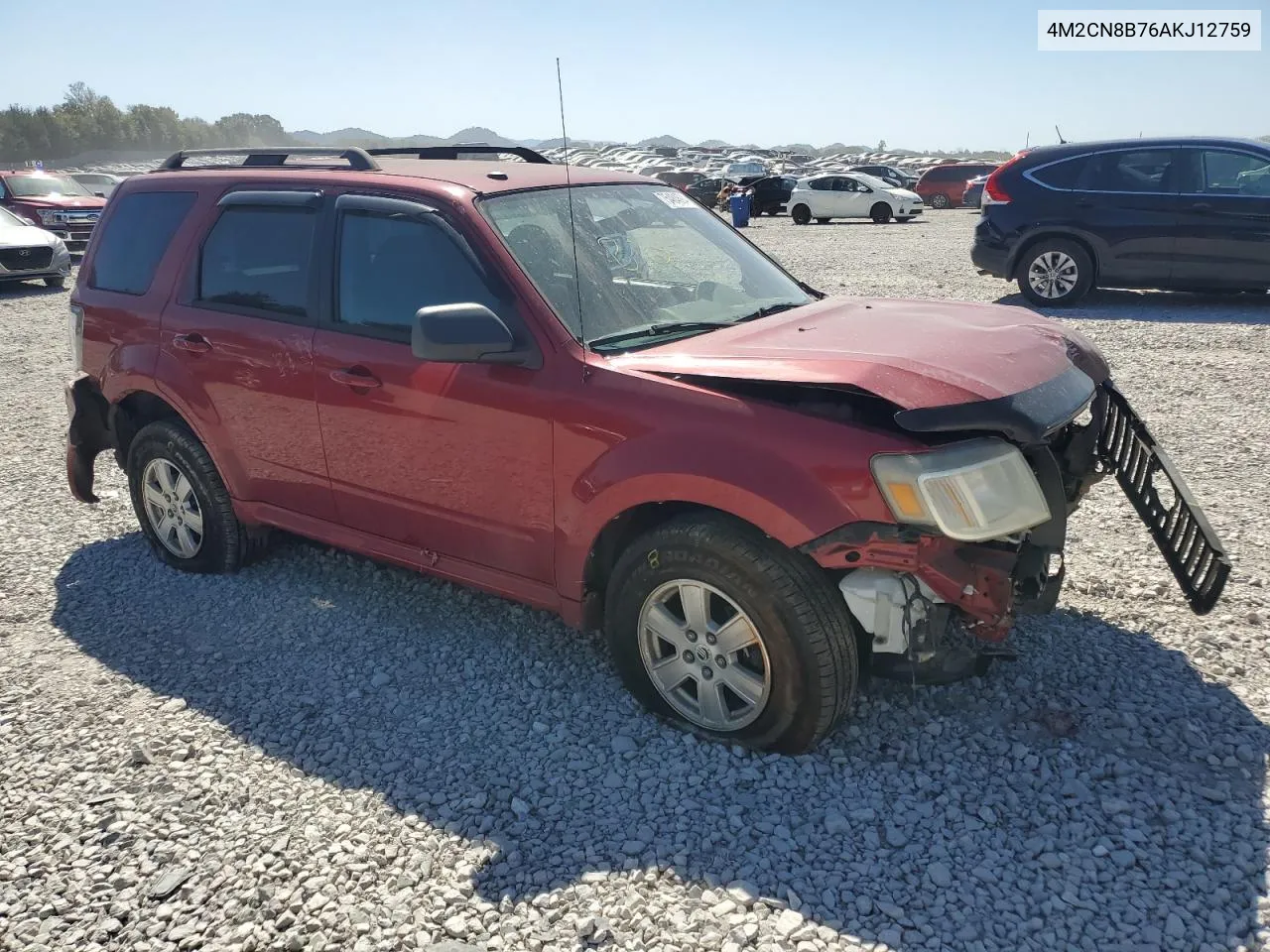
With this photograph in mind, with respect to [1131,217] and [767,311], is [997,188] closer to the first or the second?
[1131,217]

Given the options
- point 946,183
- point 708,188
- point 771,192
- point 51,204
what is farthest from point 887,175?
point 51,204

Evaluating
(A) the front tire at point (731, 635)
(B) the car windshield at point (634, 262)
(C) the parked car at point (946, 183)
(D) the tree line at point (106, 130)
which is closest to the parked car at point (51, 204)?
(B) the car windshield at point (634, 262)

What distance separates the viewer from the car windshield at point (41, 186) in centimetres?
1891

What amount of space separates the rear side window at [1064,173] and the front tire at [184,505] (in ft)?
31.0

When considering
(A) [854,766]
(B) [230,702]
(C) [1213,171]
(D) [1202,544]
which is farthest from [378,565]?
(C) [1213,171]

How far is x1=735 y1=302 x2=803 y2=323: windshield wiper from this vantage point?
381 centimetres

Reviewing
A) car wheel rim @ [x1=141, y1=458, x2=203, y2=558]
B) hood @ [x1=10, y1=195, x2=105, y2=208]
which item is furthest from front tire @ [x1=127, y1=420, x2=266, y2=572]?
hood @ [x1=10, y1=195, x2=105, y2=208]

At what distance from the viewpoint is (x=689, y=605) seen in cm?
320

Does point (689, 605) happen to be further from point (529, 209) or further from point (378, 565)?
point (378, 565)

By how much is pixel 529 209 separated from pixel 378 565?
80.6 inches

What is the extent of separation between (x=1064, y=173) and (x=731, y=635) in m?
9.57

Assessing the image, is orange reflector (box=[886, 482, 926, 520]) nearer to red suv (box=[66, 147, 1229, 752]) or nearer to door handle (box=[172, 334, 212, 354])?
red suv (box=[66, 147, 1229, 752])

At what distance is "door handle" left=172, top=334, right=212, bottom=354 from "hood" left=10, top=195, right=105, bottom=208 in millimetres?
16965

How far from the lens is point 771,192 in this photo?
2995cm
